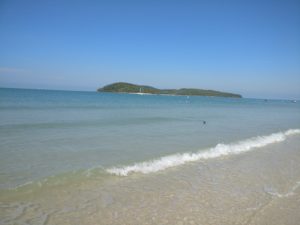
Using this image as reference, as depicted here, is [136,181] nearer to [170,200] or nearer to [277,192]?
[170,200]

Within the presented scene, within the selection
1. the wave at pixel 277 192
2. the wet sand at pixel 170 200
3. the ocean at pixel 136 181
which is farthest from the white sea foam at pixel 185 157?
the wave at pixel 277 192

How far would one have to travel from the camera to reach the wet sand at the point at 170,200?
18.1 feet

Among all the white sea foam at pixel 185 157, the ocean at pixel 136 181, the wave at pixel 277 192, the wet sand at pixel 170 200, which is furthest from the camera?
the white sea foam at pixel 185 157

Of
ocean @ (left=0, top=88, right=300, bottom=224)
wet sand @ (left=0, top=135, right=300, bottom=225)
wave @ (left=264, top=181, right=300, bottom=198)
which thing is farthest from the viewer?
wave @ (left=264, top=181, right=300, bottom=198)

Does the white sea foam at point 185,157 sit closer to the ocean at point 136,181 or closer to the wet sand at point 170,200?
the ocean at point 136,181

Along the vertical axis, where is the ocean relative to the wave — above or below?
above

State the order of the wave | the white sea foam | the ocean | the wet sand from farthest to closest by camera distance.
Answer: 1. the white sea foam
2. the wave
3. the ocean
4. the wet sand

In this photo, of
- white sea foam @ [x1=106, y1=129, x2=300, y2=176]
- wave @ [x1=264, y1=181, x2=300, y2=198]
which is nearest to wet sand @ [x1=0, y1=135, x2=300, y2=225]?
wave @ [x1=264, y1=181, x2=300, y2=198]

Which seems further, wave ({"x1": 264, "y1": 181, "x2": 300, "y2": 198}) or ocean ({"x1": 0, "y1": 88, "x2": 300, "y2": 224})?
wave ({"x1": 264, "y1": 181, "x2": 300, "y2": 198})

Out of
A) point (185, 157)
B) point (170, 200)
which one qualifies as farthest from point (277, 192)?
point (185, 157)

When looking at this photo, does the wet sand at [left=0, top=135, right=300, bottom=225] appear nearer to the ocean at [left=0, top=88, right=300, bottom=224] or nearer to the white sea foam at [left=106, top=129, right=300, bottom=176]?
the ocean at [left=0, top=88, right=300, bottom=224]

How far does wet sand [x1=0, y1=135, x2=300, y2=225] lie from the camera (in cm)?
553

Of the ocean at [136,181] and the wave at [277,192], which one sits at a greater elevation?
the ocean at [136,181]

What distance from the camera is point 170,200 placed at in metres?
6.49
